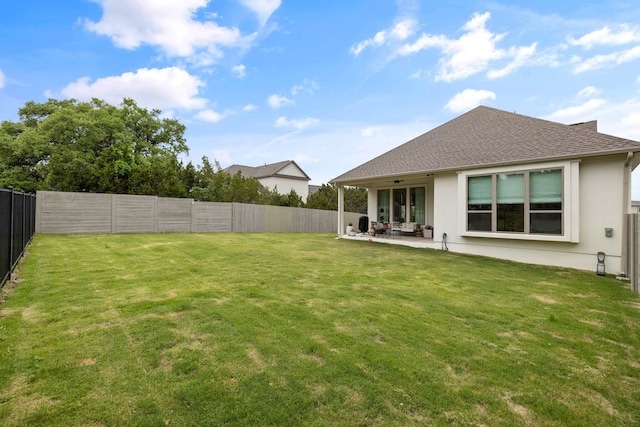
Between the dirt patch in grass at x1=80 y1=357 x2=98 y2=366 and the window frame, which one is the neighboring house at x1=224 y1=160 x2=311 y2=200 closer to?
the window frame

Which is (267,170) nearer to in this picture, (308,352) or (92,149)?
(92,149)

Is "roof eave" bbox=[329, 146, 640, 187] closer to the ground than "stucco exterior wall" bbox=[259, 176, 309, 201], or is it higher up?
closer to the ground

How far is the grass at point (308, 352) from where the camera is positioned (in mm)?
2156

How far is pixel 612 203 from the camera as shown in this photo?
7895 mm

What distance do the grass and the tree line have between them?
1365 cm

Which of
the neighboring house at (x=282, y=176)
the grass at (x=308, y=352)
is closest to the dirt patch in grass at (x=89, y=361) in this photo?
A: the grass at (x=308, y=352)

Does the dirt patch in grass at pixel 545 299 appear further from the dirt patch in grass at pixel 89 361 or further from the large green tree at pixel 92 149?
the large green tree at pixel 92 149

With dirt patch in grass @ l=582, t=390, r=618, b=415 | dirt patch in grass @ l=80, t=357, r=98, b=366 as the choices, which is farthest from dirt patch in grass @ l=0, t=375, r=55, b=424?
dirt patch in grass @ l=582, t=390, r=618, b=415

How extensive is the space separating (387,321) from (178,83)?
17.8 m

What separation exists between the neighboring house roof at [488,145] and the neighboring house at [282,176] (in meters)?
20.7

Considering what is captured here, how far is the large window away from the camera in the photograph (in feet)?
27.9

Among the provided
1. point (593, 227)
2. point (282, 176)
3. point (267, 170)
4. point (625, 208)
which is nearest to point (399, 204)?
point (593, 227)

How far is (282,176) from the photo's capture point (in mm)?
34781

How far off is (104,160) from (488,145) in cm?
2040
